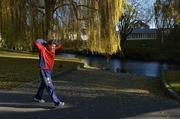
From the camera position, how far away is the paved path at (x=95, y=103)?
1168 centimetres

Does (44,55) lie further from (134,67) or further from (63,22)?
(134,67)

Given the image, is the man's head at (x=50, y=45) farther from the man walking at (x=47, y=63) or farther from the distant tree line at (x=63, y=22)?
the distant tree line at (x=63, y=22)

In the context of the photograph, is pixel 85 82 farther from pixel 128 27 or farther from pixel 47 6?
pixel 128 27

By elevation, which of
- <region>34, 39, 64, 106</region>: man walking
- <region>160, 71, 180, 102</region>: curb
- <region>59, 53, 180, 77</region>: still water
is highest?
<region>34, 39, 64, 106</region>: man walking

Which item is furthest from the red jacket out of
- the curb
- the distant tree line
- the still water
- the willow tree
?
the willow tree

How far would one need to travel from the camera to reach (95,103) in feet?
44.5

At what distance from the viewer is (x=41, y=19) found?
94.7ft

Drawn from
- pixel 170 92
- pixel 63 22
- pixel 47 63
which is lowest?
pixel 170 92

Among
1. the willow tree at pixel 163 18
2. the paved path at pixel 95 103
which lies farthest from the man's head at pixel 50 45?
the willow tree at pixel 163 18

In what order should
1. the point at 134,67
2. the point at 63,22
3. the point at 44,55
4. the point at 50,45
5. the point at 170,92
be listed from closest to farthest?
the point at 44,55 → the point at 50,45 → the point at 170,92 → the point at 63,22 → the point at 134,67

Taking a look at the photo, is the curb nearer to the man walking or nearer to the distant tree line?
the man walking

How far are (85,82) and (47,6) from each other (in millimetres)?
10781

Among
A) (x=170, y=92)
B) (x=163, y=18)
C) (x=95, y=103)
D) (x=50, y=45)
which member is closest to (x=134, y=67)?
(x=170, y=92)

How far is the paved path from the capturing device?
38.3 ft
